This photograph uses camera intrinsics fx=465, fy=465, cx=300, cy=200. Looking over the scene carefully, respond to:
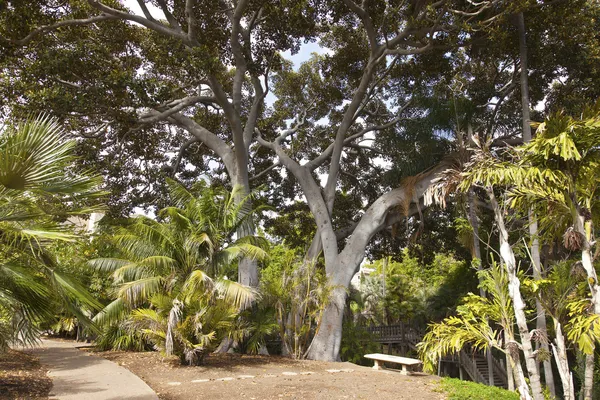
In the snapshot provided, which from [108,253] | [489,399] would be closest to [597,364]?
[489,399]

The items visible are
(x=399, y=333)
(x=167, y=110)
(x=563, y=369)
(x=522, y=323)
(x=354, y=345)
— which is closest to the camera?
(x=522, y=323)

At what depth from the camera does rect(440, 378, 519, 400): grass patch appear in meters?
7.60

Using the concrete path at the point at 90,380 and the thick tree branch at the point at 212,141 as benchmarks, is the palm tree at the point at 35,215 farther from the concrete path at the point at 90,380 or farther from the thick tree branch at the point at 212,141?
the thick tree branch at the point at 212,141

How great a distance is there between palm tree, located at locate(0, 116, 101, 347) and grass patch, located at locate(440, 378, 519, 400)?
592 cm

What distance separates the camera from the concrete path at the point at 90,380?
695 cm

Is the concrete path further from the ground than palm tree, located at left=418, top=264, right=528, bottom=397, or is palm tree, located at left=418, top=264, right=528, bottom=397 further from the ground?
palm tree, located at left=418, top=264, right=528, bottom=397

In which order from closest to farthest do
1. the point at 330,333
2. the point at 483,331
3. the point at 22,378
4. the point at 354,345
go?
the point at 483,331 → the point at 22,378 → the point at 330,333 → the point at 354,345

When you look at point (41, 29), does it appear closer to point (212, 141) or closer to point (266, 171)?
point (212, 141)

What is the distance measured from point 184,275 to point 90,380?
387cm

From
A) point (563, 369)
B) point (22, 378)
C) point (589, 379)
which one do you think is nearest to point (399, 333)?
point (589, 379)

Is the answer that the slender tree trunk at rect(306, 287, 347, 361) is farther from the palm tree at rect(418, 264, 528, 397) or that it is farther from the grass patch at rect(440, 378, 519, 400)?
the palm tree at rect(418, 264, 528, 397)

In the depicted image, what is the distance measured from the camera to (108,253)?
14469 mm

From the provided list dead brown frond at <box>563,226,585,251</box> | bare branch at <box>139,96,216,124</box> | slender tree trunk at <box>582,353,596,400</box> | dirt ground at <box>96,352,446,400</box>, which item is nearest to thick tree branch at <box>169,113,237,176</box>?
bare branch at <box>139,96,216,124</box>

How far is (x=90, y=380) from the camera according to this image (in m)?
8.27
